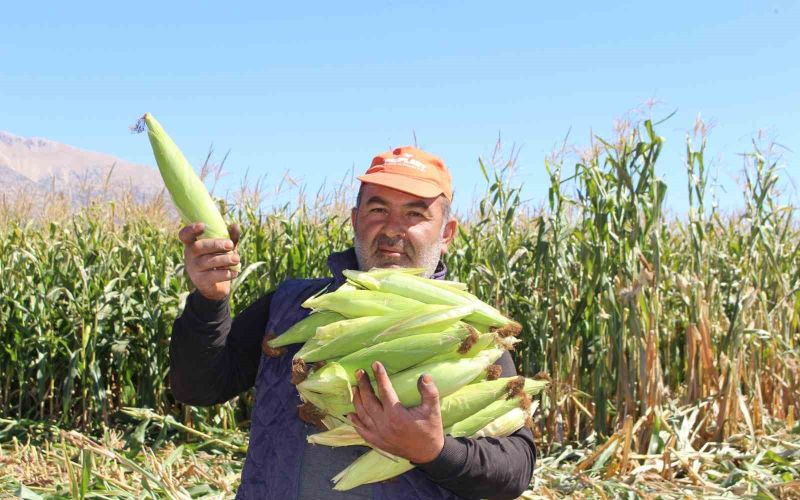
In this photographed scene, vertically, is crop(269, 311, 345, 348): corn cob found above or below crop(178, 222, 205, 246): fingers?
below

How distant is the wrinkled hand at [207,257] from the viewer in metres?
2.06

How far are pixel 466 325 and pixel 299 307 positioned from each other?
2.33 ft

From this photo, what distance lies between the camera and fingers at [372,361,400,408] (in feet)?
5.62

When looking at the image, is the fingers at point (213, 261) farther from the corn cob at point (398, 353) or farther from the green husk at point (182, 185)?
the corn cob at point (398, 353)

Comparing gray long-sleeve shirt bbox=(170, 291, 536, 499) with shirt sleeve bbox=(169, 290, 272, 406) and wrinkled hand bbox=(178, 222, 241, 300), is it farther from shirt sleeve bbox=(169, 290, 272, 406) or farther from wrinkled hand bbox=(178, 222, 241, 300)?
wrinkled hand bbox=(178, 222, 241, 300)

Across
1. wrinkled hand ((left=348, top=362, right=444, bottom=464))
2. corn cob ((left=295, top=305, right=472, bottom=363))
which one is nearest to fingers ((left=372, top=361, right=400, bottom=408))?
wrinkled hand ((left=348, top=362, right=444, bottom=464))

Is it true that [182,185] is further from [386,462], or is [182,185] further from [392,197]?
[386,462]

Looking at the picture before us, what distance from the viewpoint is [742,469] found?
5.09 m

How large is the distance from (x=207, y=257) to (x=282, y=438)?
1.96 ft

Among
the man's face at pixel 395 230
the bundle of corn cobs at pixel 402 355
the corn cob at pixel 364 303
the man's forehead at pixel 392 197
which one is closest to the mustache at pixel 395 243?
the man's face at pixel 395 230

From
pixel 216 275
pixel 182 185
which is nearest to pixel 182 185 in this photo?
pixel 182 185

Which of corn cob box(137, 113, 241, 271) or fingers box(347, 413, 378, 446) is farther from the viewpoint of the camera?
corn cob box(137, 113, 241, 271)

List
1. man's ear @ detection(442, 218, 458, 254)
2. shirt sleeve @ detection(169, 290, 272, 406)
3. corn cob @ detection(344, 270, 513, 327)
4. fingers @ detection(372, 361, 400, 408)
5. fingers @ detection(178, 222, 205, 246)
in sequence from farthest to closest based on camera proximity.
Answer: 1. man's ear @ detection(442, 218, 458, 254)
2. shirt sleeve @ detection(169, 290, 272, 406)
3. fingers @ detection(178, 222, 205, 246)
4. corn cob @ detection(344, 270, 513, 327)
5. fingers @ detection(372, 361, 400, 408)

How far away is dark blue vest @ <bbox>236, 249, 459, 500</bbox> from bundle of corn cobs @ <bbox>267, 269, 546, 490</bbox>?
0.23 meters
